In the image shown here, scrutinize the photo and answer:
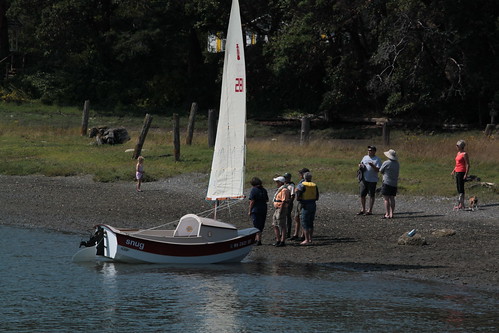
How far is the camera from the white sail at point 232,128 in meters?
22.7

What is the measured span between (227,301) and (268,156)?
1909cm

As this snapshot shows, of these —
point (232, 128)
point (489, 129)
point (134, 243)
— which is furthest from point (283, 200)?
point (489, 129)

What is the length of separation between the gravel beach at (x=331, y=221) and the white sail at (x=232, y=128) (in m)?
2.07

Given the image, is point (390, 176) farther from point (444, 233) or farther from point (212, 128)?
point (212, 128)

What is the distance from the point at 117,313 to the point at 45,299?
2.11 m

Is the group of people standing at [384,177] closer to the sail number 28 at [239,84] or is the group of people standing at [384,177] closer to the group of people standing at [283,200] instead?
the group of people standing at [283,200]

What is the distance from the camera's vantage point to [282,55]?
4934 centimetres

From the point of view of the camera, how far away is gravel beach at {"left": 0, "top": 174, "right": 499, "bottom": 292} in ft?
72.4

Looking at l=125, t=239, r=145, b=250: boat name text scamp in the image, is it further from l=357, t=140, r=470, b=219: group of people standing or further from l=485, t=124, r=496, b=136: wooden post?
l=485, t=124, r=496, b=136: wooden post

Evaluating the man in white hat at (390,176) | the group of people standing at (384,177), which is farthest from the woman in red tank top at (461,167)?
the man in white hat at (390,176)

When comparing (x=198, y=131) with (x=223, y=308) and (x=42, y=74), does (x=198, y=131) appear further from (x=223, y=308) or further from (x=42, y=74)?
(x=223, y=308)

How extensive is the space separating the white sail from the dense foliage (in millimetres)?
23024

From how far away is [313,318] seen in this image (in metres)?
18.2

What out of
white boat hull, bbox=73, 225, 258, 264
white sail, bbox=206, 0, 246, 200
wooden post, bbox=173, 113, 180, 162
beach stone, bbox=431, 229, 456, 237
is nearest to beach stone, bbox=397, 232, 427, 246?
beach stone, bbox=431, 229, 456, 237
